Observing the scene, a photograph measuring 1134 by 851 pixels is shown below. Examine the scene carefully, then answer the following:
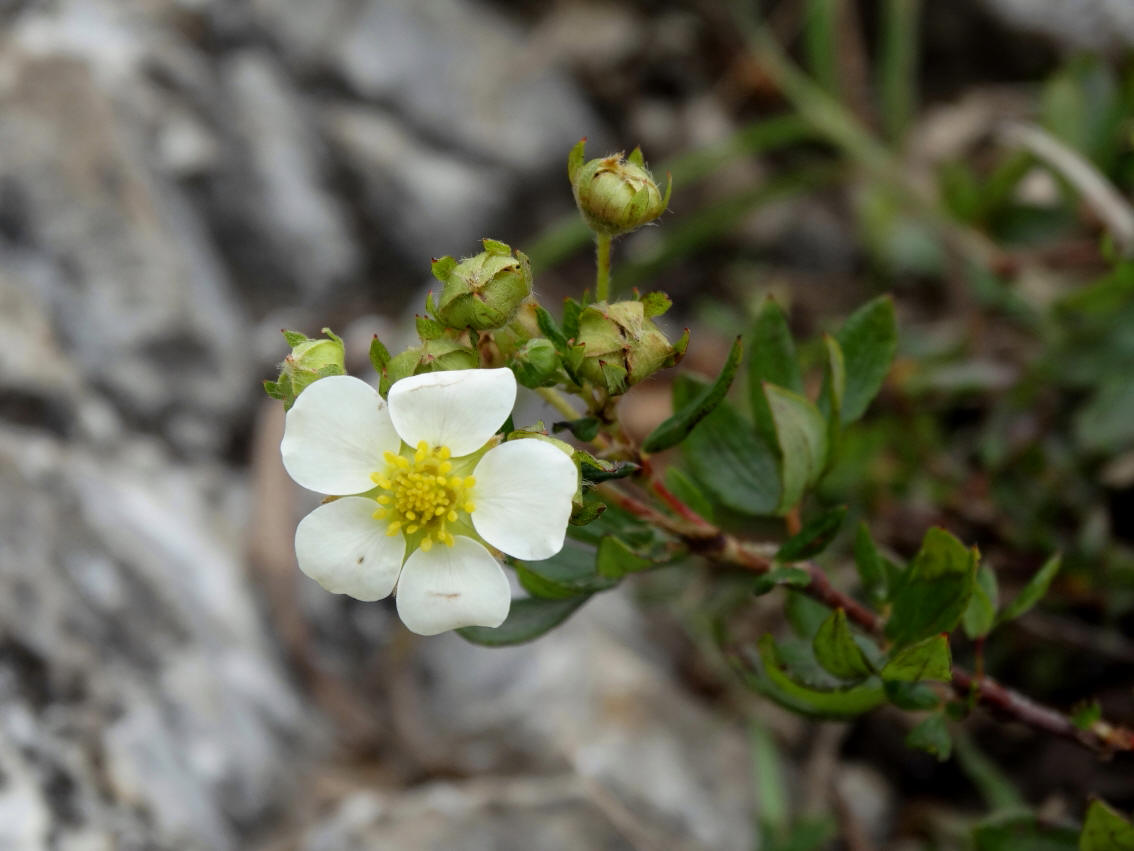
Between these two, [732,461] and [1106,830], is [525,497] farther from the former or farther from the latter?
[1106,830]

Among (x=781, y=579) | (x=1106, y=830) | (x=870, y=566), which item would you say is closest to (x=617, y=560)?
(x=781, y=579)

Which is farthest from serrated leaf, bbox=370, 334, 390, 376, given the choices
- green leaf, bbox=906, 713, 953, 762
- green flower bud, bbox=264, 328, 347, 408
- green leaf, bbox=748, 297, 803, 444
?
green leaf, bbox=906, 713, 953, 762

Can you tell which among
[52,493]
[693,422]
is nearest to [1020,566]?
[693,422]

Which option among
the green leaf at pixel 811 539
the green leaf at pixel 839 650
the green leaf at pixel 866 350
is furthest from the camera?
the green leaf at pixel 866 350

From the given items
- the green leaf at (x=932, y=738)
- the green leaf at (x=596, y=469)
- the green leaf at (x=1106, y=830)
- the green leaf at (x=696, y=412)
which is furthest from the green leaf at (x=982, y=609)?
the green leaf at (x=596, y=469)

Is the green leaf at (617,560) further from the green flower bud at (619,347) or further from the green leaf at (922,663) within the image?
the green leaf at (922,663)

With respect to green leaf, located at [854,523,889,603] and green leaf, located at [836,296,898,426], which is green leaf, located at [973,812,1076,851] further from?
green leaf, located at [836,296,898,426]
